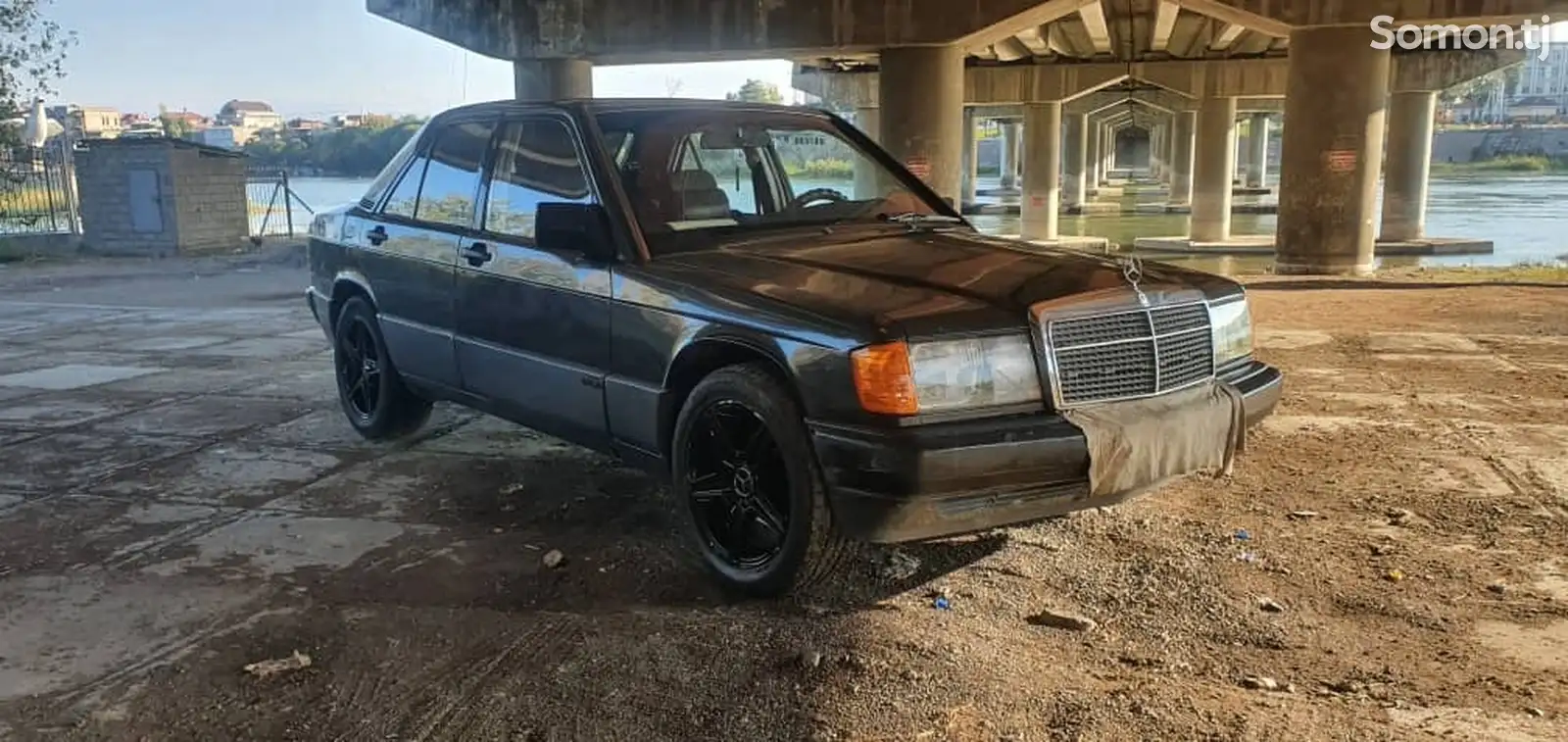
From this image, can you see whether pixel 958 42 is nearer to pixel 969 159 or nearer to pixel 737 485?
pixel 737 485

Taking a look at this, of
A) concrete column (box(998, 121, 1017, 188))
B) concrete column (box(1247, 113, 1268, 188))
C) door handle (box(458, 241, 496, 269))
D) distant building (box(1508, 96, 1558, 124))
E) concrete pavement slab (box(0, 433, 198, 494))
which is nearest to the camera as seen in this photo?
door handle (box(458, 241, 496, 269))

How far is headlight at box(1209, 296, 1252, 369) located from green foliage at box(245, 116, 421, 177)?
4395 cm

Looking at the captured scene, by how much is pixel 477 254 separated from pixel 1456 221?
40.9 meters

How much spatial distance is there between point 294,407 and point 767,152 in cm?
394

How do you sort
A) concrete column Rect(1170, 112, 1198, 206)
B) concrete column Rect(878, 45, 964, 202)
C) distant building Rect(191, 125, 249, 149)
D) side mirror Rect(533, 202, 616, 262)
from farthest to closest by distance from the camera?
concrete column Rect(1170, 112, 1198, 206)
distant building Rect(191, 125, 249, 149)
concrete column Rect(878, 45, 964, 202)
side mirror Rect(533, 202, 616, 262)

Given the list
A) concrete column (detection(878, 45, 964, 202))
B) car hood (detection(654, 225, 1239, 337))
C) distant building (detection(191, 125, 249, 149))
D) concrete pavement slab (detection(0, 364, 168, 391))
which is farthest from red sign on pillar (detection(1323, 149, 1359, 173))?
distant building (detection(191, 125, 249, 149))

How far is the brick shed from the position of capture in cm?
2061

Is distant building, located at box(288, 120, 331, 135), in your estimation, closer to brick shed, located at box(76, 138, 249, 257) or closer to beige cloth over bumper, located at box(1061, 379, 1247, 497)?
brick shed, located at box(76, 138, 249, 257)

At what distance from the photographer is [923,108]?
61.2 feet

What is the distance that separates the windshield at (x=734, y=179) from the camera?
15.8 ft

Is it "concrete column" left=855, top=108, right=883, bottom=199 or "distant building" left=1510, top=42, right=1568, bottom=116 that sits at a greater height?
"distant building" left=1510, top=42, right=1568, bottom=116

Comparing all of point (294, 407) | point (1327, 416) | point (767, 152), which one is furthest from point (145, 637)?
point (1327, 416)

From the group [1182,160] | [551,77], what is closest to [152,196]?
[551,77]

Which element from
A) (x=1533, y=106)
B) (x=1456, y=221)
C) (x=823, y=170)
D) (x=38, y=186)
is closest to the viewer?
(x=823, y=170)
